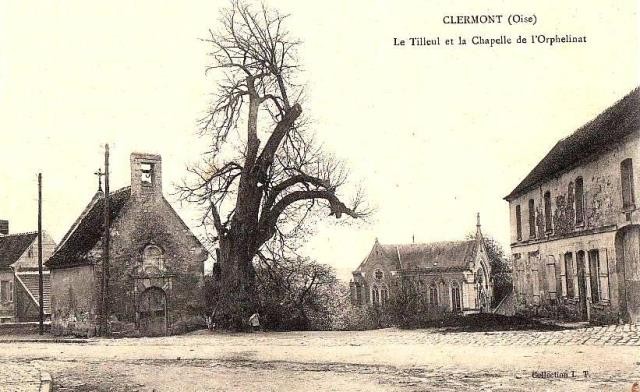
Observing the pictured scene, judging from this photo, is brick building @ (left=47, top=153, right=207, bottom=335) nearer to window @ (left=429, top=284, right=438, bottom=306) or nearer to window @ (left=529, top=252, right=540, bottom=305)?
window @ (left=529, top=252, right=540, bottom=305)

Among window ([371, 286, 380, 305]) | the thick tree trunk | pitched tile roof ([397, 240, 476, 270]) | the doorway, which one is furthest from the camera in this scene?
pitched tile roof ([397, 240, 476, 270])

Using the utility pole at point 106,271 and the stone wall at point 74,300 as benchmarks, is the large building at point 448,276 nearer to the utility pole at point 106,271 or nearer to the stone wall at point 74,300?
the utility pole at point 106,271

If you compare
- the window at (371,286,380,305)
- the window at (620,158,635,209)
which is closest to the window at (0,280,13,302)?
the window at (371,286,380,305)

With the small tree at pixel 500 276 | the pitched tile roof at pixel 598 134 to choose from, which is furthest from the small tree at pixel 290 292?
the small tree at pixel 500 276

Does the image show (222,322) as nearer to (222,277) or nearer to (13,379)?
(222,277)

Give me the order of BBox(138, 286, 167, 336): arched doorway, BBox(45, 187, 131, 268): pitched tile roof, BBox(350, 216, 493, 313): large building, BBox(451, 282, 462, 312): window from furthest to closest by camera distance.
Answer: BBox(451, 282, 462, 312): window
BBox(350, 216, 493, 313): large building
BBox(45, 187, 131, 268): pitched tile roof
BBox(138, 286, 167, 336): arched doorway

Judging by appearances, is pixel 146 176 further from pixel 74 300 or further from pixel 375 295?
pixel 375 295

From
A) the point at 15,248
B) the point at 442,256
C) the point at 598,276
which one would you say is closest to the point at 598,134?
the point at 598,276
